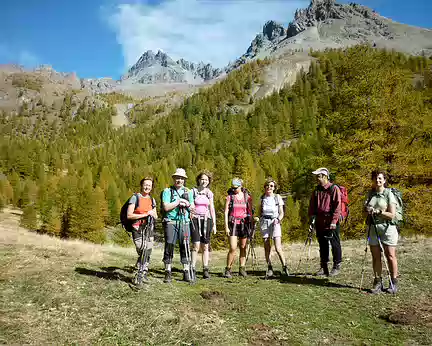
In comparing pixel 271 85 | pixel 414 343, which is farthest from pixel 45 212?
pixel 271 85

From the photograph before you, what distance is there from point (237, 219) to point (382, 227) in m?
3.76

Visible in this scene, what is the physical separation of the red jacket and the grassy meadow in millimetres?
1703

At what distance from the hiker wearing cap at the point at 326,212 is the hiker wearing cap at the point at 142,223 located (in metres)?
4.56

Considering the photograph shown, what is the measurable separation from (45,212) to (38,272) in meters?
53.5

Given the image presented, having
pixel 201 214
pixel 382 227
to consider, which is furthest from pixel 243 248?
pixel 382 227

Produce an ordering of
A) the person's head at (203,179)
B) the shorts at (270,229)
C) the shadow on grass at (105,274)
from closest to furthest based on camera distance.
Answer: the shadow on grass at (105,274), the person's head at (203,179), the shorts at (270,229)

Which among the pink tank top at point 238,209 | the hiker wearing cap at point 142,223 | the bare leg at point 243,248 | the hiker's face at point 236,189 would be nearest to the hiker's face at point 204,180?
the hiker's face at point 236,189

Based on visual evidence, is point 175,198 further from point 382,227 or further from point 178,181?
point 382,227

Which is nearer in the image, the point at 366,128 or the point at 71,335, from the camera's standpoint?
the point at 71,335

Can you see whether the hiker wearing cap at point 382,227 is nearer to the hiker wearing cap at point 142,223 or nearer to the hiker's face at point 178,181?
the hiker's face at point 178,181

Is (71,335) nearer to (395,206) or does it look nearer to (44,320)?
(44,320)

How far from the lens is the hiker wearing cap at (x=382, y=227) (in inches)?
287

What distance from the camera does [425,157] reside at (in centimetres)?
1681

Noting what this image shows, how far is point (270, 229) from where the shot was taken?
364 inches
